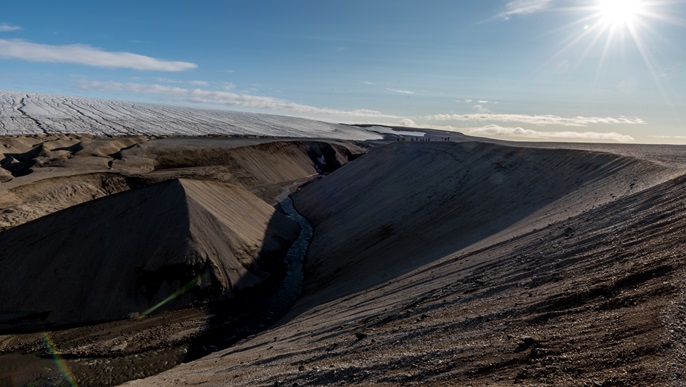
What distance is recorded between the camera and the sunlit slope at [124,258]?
18547 mm

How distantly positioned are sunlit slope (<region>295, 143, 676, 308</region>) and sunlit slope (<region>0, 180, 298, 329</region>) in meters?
4.81

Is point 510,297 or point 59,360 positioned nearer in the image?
point 510,297

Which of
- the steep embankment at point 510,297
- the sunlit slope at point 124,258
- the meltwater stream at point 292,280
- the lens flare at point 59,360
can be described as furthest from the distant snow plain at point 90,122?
the steep embankment at point 510,297

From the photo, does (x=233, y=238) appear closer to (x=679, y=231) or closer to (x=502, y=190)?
(x=502, y=190)

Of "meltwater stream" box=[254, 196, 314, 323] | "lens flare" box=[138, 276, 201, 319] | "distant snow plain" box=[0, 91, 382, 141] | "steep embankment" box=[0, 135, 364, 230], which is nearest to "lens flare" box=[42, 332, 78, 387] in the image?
"lens flare" box=[138, 276, 201, 319]

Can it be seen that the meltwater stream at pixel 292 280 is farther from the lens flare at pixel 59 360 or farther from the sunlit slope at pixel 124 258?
the lens flare at pixel 59 360

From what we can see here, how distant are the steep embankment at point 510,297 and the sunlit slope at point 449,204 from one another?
0.45 ft

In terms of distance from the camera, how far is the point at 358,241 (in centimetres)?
2602

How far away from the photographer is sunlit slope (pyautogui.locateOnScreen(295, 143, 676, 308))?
17.6 m

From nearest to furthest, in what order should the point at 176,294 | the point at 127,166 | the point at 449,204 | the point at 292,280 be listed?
the point at 176,294
the point at 292,280
the point at 449,204
the point at 127,166

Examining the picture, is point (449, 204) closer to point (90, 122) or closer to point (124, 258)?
point (124, 258)

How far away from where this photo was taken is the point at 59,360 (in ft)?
50.4

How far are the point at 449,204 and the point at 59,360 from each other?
20.5 metres

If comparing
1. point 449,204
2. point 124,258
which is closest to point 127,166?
point 124,258
